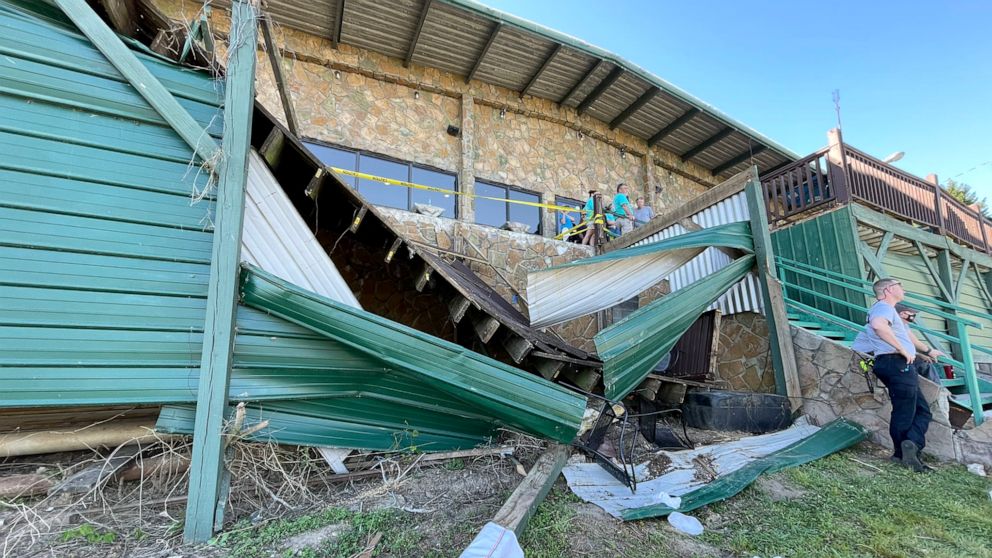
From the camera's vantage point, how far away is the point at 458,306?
4848 mm

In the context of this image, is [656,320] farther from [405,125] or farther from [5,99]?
[405,125]

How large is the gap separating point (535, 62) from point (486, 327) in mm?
7355

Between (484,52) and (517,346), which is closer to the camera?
(517,346)

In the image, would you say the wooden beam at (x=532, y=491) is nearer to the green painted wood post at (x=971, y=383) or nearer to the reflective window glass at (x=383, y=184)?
the green painted wood post at (x=971, y=383)

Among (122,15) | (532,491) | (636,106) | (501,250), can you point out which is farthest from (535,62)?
(532,491)

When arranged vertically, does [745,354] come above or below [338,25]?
below

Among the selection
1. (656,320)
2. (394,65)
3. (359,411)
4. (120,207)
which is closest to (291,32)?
(394,65)

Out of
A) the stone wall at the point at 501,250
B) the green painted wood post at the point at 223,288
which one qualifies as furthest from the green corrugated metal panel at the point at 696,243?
the green painted wood post at the point at 223,288

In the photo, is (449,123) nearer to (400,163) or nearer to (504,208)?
(400,163)

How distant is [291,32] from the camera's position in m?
8.52

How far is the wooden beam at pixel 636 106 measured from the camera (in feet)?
34.7

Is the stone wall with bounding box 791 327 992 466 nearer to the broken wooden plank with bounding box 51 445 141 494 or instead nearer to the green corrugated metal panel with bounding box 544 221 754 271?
the green corrugated metal panel with bounding box 544 221 754 271

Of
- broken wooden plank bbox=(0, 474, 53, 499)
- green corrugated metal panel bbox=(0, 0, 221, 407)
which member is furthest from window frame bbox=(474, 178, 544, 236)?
broken wooden plank bbox=(0, 474, 53, 499)

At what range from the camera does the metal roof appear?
8.29 m
